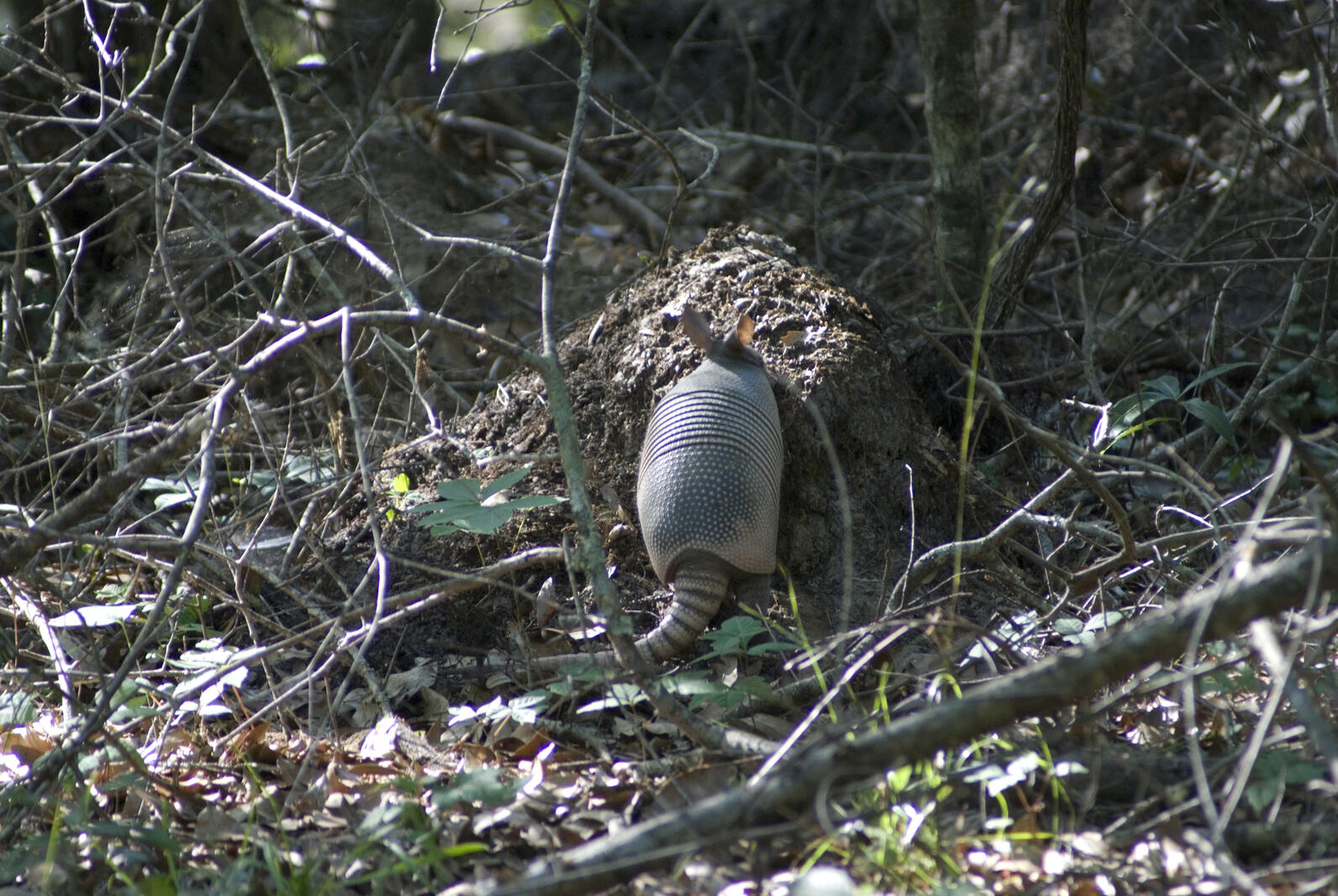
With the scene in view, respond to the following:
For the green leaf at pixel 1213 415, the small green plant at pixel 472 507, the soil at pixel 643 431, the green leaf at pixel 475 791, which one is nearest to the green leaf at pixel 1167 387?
the green leaf at pixel 1213 415

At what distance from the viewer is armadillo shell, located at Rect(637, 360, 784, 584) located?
11.3ft

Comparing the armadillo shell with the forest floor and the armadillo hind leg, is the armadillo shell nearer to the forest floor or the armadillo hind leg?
the armadillo hind leg

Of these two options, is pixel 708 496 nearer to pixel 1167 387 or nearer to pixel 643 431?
pixel 643 431

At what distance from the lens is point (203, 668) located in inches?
121

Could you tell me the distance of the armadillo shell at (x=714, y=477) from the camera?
343cm

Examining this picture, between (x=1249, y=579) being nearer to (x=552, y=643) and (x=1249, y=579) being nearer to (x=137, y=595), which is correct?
(x=552, y=643)

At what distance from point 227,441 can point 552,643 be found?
2.11 meters

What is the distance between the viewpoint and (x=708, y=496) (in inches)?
135

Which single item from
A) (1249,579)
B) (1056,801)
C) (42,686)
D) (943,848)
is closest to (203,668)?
(42,686)

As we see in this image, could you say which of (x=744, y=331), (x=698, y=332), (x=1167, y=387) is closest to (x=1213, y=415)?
(x=1167, y=387)

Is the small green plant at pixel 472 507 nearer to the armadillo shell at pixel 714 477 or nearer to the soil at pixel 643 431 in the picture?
the soil at pixel 643 431

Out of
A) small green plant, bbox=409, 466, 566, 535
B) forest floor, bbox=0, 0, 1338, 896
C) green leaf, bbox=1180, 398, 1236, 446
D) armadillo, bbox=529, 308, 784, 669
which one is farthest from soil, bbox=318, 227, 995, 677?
green leaf, bbox=1180, 398, 1236, 446

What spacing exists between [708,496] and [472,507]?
851mm

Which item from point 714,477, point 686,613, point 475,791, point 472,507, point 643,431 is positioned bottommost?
point 686,613
